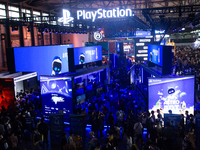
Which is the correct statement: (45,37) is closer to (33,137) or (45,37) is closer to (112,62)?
(112,62)

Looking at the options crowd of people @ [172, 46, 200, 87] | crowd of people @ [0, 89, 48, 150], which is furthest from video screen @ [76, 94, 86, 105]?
crowd of people @ [172, 46, 200, 87]

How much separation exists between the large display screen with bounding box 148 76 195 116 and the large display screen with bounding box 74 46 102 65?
22.1 feet

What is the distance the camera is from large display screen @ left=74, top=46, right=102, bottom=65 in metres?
15.2

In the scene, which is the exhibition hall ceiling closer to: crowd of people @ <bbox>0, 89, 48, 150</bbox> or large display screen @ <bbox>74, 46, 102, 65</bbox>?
large display screen @ <bbox>74, 46, 102, 65</bbox>

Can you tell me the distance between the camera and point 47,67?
17.4 m

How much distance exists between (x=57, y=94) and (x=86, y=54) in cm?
655

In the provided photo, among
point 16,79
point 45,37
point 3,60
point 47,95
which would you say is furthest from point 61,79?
point 45,37

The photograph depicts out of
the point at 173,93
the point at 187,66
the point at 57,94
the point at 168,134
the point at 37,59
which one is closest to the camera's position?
the point at 168,134

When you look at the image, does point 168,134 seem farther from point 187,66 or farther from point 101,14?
point 187,66

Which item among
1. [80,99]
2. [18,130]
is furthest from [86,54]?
[18,130]

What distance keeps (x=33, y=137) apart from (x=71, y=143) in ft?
4.48

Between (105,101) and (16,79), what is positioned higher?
(16,79)

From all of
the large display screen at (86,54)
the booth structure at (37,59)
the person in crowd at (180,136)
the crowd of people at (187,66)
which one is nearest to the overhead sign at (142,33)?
the crowd of people at (187,66)

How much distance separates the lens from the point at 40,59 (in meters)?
16.9
